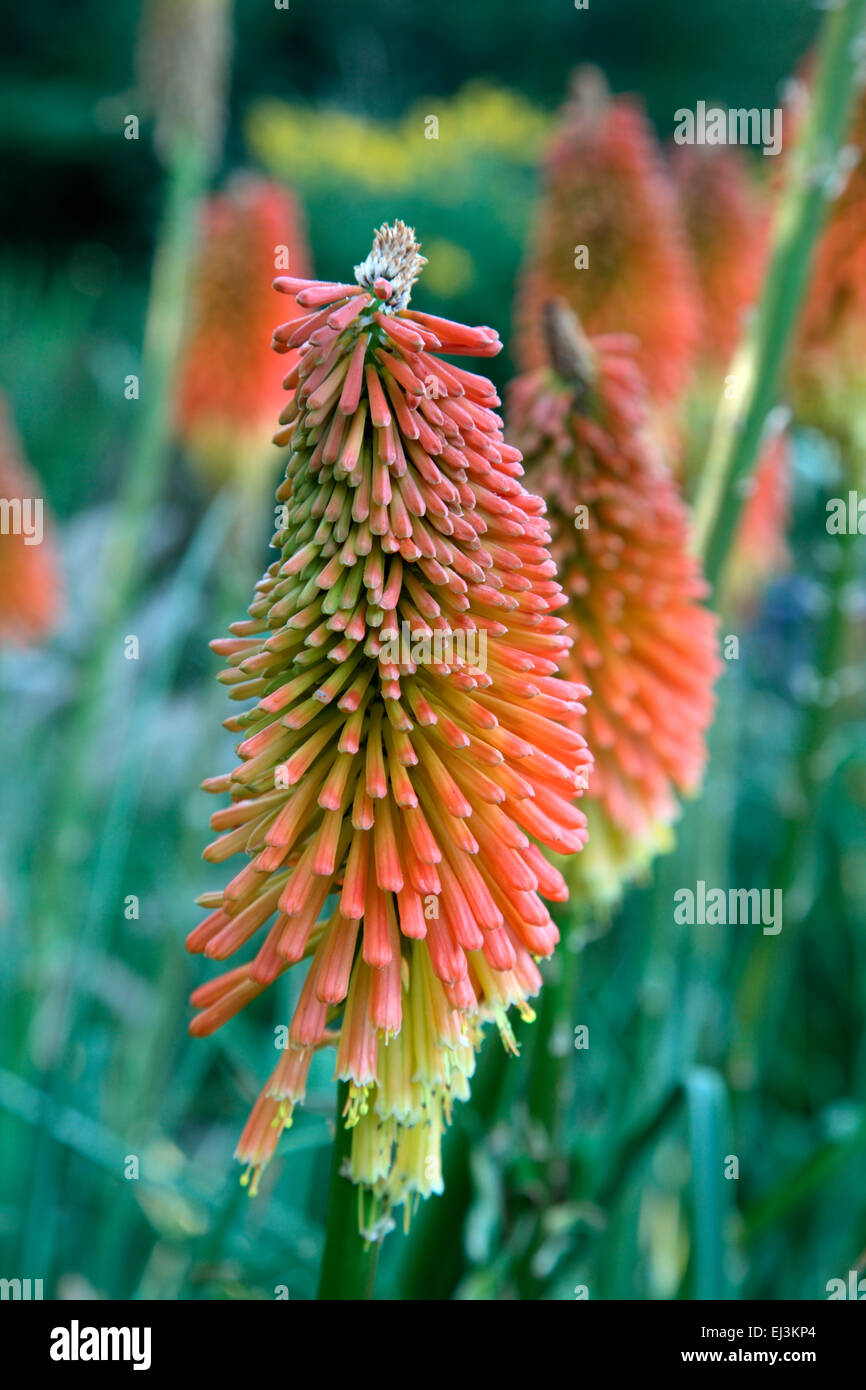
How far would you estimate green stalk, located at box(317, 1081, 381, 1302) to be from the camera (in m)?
1.12

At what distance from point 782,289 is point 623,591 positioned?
2.06 feet

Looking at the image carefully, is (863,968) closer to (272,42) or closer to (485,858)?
(485,858)

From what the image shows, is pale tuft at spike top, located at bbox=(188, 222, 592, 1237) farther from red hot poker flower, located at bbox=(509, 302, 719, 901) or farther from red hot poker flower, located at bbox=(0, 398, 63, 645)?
red hot poker flower, located at bbox=(0, 398, 63, 645)

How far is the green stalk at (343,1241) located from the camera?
112cm

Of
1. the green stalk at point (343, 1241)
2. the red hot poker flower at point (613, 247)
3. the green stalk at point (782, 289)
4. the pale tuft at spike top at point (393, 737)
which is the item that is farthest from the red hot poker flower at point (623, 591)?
the red hot poker flower at point (613, 247)

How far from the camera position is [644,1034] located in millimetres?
2184

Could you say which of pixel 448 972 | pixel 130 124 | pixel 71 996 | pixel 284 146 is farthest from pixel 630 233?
pixel 284 146

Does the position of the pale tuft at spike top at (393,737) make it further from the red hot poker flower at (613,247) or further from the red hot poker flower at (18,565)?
the red hot poker flower at (18,565)

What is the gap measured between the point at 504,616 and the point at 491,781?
16cm

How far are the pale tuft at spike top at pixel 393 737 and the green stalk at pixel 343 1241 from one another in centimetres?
2

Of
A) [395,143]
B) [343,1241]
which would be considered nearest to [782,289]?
[343,1241]

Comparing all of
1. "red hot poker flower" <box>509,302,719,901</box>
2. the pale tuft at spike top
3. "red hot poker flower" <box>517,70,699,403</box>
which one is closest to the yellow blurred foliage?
"red hot poker flower" <box>517,70,699,403</box>

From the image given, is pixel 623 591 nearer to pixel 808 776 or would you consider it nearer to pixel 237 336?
pixel 808 776

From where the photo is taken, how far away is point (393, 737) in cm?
108
